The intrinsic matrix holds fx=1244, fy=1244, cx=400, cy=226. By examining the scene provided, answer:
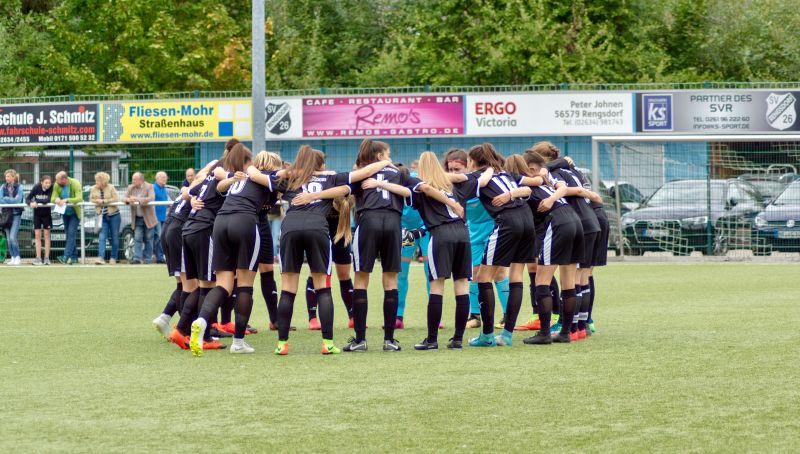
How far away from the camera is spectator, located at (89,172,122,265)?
998 inches

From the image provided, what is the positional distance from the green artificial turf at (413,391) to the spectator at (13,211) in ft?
40.5

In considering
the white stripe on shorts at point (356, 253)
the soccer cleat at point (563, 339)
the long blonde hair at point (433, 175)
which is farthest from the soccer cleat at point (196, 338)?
the soccer cleat at point (563, 339)

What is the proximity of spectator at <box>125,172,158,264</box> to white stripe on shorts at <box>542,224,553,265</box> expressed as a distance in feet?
50.4

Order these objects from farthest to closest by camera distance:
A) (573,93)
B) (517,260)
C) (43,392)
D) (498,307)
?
(573,93)
(498,307)
(517,260)
(43,392)

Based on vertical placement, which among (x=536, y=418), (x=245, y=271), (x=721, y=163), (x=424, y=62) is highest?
(x=424, y=62)

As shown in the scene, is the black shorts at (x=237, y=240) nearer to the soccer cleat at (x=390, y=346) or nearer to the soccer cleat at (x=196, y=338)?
the soccer cleat at (x=196, y=338)

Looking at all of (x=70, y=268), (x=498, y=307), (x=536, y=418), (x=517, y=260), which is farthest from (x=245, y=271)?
(x=70, y=268)

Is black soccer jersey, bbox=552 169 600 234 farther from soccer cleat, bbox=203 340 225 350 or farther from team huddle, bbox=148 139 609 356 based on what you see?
soccer cleat, bbox=203 340 225 350

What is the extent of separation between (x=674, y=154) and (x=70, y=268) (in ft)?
40.1

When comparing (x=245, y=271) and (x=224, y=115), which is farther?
(x=224, y=115)

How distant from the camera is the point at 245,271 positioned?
34.7 ft

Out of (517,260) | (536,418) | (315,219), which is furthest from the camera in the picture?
(517,260)

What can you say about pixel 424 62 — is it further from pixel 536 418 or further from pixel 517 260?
pixel 536 418

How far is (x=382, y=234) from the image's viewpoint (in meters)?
10.4
